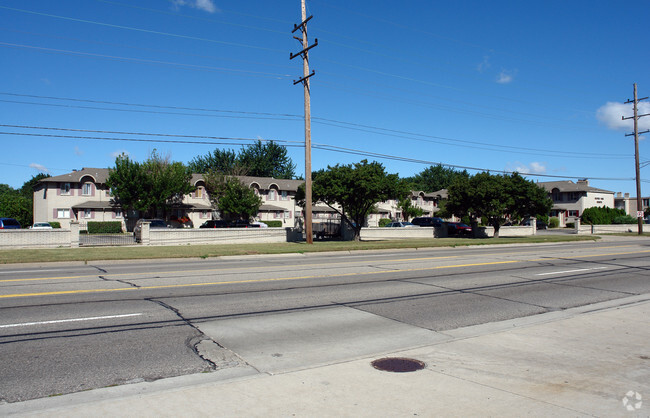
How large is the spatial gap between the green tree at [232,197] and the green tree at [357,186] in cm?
1997

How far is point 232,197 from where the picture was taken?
54219 mm

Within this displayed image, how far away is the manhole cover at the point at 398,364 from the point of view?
5574 millimetres

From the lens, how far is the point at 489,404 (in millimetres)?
4555

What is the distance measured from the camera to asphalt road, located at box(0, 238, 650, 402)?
5770 millimetres

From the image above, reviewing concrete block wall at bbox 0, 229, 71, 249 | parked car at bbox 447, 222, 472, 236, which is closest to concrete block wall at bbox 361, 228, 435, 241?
parked car at bbox 447, 222, 472, 236

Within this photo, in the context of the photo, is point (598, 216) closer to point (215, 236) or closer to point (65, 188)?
point (215, 236)

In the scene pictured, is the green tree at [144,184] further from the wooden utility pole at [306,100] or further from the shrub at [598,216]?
the shrub at [598,216]

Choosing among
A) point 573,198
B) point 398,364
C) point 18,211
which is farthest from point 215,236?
point 573,198

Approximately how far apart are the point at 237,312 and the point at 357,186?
86.4 feet

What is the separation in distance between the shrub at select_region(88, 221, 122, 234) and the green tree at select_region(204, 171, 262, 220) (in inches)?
438

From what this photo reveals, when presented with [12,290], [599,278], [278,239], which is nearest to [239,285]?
[12,290]

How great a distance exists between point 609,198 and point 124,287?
84807mm

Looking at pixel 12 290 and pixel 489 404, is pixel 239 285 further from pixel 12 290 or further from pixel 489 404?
pixel 489 404

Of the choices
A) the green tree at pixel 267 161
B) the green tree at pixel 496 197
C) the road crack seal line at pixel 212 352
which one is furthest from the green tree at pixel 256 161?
the road crack seal line at pixel 212 352
